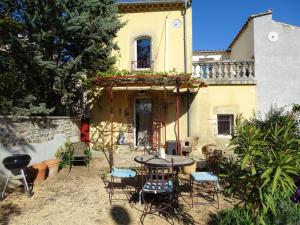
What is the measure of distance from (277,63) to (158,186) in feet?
27.3

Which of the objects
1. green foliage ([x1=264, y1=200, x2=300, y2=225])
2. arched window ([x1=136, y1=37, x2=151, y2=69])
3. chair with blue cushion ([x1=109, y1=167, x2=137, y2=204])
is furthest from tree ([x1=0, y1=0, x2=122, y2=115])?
green foliage ([x1=264, y1=200, x2=300, y2=225])

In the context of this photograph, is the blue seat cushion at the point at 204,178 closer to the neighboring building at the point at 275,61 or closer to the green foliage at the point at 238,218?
the green foliage at the point at 238,218

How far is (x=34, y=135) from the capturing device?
8.62m

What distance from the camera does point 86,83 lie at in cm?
1055

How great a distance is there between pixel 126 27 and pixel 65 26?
3603 mm

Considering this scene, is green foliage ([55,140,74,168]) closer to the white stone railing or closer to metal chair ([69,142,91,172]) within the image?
metal chair ([69,142,91,172])

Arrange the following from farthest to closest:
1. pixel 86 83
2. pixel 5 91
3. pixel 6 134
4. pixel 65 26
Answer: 1. pixel 86 83
2. pixel 65 26
3. pixel 5 91
4. pixel 6 134

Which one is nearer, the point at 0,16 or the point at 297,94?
the point at 0,16

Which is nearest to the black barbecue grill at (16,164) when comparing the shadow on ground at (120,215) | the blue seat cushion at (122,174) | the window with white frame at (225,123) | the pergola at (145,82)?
the blue seat cushion at (122,174)

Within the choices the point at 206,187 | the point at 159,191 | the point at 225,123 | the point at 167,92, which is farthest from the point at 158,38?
the point at 159,191

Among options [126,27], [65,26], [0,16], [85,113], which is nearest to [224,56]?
[126,27]

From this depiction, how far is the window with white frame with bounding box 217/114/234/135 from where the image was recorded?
1161 cm

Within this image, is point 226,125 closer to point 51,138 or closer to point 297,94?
point 297,94

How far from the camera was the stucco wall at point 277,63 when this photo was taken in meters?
11.1
